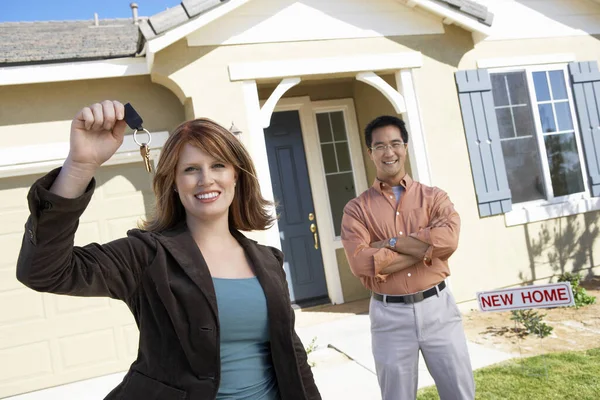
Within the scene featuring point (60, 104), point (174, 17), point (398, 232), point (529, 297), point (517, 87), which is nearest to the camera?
point (398, 232)

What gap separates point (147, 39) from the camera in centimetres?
473

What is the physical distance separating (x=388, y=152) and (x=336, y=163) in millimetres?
3977

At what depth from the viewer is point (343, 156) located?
694cm

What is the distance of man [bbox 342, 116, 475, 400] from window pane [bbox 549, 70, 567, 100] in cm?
452

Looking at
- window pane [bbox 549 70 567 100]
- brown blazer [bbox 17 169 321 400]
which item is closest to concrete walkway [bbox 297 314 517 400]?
brown blazer [bbox 17 169 321 400]

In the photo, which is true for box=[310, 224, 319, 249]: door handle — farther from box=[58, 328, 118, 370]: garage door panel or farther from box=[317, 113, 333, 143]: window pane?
box=[58, 328, 118, 370]: garage door panel

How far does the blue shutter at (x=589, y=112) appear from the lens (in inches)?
255

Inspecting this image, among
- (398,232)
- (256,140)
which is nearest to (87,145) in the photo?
(398,232)

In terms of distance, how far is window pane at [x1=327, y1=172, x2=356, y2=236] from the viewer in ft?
22.5

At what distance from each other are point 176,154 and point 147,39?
3.61m

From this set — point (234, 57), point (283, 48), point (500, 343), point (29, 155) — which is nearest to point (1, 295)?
point (29, 155)

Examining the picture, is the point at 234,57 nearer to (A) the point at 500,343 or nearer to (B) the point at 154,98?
(B) the point at 154,98

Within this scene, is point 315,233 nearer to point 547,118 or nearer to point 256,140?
point 256,140

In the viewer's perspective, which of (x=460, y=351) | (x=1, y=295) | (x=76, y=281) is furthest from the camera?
(x=1, y=295)
